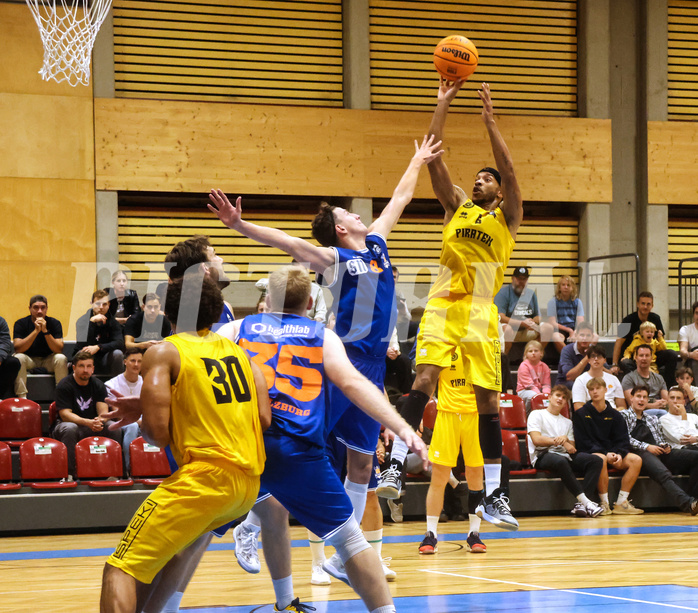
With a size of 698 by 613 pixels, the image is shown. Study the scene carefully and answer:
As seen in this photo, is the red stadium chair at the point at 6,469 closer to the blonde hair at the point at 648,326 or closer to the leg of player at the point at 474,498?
the leg of player at the point at 474,498

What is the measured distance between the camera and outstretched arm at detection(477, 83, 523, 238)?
618cm

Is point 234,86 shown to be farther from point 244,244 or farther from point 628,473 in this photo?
point 628,473

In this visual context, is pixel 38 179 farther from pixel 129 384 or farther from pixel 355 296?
pixel 355 296

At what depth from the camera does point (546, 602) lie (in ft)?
17.0

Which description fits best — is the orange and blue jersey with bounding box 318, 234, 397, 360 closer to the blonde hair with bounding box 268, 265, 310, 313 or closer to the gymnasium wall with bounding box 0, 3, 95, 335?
the blonde hair with bounding box 268, 265, 310, 313

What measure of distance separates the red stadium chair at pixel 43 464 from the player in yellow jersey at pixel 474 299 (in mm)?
4022

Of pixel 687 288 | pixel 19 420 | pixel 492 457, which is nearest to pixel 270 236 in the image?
pixel 492 457

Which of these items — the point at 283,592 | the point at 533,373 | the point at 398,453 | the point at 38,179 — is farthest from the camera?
the point at 38,179

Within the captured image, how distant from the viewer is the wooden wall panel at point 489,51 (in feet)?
49.6

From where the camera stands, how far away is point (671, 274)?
52.5 feet

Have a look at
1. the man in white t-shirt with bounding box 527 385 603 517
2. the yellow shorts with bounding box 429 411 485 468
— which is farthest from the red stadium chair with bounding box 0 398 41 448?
the man in white t-shirt with bounding box 527 385 603 517

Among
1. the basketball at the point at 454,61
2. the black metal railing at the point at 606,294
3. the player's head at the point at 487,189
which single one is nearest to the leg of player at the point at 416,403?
the player's head at the point at 487,189

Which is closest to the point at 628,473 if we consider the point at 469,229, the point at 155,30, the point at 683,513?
the point at 683,513

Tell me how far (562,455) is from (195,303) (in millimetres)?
7252
